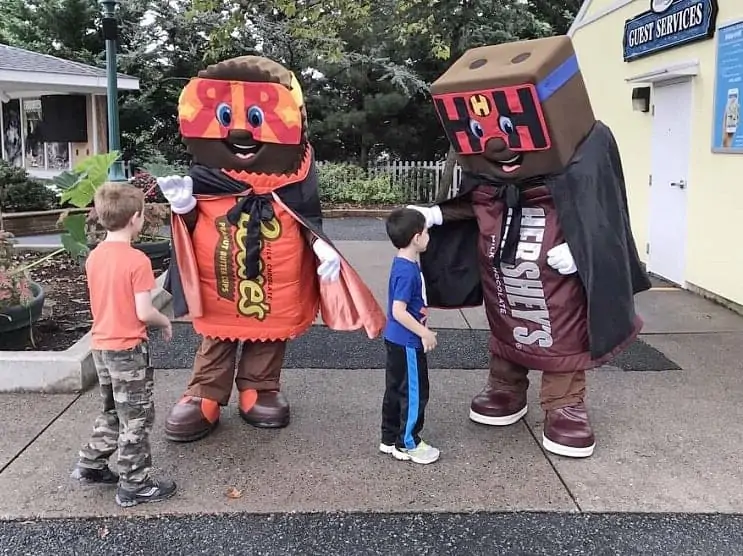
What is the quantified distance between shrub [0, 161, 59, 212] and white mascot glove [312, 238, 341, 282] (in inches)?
399

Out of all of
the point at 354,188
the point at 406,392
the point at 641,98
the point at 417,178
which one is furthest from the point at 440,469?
the point at 417,178

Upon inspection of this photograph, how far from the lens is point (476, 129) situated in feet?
11.8

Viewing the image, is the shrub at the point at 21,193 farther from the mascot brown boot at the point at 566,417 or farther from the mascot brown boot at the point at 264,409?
the mascot brown boot at the point at 566,417

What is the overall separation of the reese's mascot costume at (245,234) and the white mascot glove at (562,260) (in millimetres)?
890

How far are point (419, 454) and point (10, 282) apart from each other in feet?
9.62

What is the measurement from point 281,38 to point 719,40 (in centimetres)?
1290

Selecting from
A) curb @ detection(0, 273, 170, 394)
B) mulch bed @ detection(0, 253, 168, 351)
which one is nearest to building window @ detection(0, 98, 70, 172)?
mulch bed @ detection(0, 253, 168, 351)

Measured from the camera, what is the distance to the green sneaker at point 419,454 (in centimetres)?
354

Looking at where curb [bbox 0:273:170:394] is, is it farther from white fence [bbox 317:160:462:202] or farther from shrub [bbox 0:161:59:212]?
white fence [bbox 317:160:462:202]

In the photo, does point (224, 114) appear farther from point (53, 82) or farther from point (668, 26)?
point (53, 82)

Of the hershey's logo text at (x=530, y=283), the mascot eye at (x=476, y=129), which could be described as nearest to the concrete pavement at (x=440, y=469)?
the hershey's logo text at (x=530, y=283)

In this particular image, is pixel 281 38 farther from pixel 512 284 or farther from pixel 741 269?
pixel 512 284

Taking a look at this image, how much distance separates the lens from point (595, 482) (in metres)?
3.40

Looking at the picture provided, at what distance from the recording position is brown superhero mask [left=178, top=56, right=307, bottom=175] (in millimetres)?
3646
